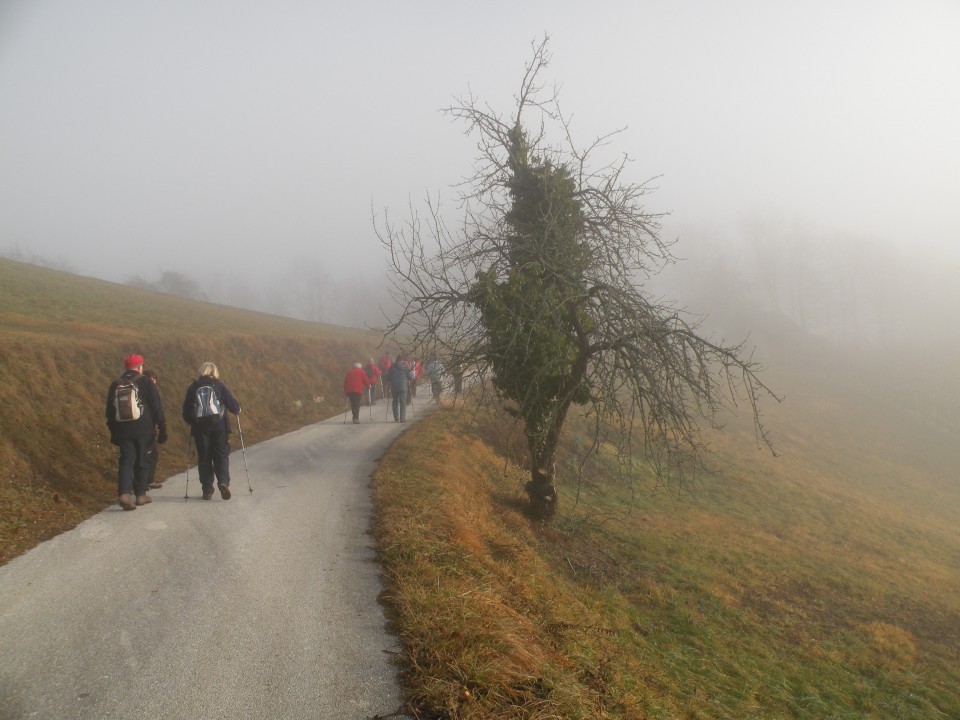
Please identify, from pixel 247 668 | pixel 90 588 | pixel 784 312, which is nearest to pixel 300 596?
pixel 247 668

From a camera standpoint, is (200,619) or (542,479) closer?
(200,619)

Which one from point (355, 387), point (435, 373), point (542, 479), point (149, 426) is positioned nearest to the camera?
point (149, 426)

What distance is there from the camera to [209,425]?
925cm

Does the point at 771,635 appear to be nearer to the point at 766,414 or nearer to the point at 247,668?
the point at 247,668

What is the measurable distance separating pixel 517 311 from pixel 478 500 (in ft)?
12.7

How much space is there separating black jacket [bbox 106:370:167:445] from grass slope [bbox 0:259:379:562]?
4.23ft

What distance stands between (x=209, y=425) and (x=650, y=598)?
8.14 metres

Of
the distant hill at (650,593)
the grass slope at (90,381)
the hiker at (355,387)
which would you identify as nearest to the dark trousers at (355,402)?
the hiker at (355,387)

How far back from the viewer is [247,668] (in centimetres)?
457

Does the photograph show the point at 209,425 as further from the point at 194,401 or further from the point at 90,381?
the point at 90,381

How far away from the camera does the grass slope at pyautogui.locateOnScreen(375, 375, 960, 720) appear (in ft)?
16.3

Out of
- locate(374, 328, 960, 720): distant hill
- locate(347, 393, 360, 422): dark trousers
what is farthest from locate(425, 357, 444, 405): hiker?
locate(347, 393, 360, 422): dark trousers

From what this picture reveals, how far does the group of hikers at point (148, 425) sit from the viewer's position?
8.60 metres

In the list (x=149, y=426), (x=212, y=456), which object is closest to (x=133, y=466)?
(x=149, y=426)
